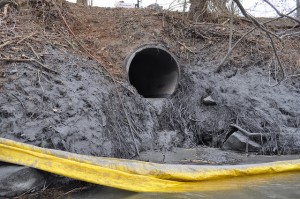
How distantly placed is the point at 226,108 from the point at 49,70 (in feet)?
13.5

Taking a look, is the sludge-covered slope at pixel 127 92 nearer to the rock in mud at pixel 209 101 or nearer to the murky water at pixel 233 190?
the rock in mud at pixel 209 101

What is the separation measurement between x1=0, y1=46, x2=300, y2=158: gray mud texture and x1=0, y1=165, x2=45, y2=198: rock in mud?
830 mm

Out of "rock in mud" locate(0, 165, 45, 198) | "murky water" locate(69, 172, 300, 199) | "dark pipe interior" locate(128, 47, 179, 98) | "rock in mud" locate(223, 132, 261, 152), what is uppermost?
"dark pipe interior" locate(128, 47, 179, 98)

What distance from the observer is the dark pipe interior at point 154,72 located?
362 inches

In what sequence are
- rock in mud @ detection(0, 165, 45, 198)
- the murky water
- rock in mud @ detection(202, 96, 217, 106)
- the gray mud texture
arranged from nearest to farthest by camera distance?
rock in mud @ detection(0, 165, 45, 198) < the murky water < the gray mud texture < rock in mud @ detection(202, 96, 217, 106)

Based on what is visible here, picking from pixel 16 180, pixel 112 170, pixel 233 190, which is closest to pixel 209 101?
pixel 233 190

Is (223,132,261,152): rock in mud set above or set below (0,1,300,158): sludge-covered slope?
below

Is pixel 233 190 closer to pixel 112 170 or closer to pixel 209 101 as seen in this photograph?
pixel 112 170

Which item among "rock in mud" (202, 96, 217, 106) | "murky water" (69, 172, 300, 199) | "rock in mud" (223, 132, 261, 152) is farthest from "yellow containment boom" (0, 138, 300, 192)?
"rock in mud" (202, 96, 217, 106)

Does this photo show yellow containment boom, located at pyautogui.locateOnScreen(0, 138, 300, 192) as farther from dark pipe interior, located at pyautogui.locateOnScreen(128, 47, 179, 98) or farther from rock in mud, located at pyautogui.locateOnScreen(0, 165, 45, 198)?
dark pipe interior, located at pyautogui.locateOnScreen(128, 47, 179, 98)

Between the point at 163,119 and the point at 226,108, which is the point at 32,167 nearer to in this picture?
the point at 163,119

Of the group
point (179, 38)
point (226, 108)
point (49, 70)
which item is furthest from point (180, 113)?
point (49, 70)

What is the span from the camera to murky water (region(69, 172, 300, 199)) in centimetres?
399

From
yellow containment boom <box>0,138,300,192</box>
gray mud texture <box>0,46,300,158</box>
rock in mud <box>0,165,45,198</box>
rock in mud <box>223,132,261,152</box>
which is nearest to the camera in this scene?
rock in mud <box>0,165,45,198</box>
